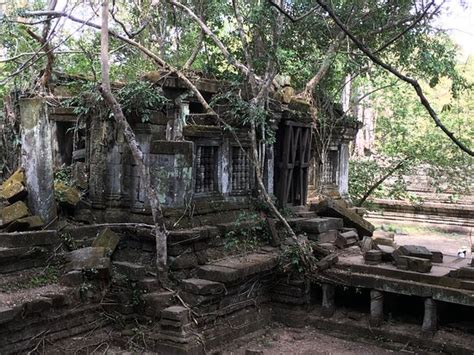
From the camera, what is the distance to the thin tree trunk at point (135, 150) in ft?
23.1

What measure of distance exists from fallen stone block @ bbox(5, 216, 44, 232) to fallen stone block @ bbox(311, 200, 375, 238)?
218 inches

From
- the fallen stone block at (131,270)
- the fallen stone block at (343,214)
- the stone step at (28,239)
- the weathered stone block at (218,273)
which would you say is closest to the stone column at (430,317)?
the weathered stone block at (218,273)

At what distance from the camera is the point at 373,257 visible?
872cm

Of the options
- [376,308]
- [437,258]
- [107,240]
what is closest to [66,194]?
[107,240]

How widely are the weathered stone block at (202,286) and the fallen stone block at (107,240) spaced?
1205 millimetres

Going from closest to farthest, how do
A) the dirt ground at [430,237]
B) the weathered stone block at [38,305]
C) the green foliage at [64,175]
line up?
the weathered stone block at [38,305] < the green foliage at [64,175] < the dirt ground at [430,237]

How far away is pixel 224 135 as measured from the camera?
905 centimetres

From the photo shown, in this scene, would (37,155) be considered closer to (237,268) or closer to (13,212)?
(13,212)

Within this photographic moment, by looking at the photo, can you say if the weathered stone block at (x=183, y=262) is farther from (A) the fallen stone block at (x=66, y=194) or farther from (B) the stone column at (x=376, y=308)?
(B) the stone column at (x=376, y=308)

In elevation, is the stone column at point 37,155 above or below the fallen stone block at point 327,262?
above

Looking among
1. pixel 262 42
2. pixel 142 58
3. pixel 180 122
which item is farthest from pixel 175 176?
pixel 142 58

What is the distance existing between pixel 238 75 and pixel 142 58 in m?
3.97

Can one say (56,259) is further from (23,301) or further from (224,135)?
(224,135)

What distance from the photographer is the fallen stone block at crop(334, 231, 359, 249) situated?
988 cm
